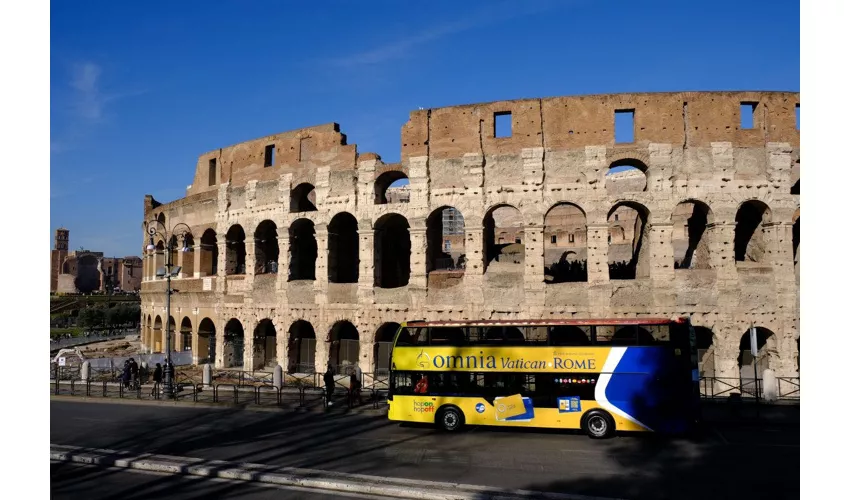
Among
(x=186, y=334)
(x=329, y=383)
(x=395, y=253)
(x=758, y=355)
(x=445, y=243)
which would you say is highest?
(x=445, y=243)

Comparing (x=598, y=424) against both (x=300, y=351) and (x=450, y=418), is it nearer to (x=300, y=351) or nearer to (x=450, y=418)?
(x=450, y=418)

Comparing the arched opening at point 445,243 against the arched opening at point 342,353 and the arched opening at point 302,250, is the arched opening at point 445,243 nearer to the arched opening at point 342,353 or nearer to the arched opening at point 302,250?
the arched opening at point 342,353

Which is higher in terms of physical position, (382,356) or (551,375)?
(551,375)

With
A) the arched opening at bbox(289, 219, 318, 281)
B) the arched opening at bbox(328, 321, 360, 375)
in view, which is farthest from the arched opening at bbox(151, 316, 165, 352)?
the arched opening at bbox(328, 321, 360, 375)

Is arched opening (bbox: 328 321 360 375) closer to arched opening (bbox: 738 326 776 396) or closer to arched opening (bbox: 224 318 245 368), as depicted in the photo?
arched opening (bbox: 224 318 245 368)

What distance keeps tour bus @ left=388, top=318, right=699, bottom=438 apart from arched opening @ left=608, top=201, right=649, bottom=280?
932 cm

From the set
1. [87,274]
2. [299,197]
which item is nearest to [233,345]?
[299,197]

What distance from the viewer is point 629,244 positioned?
42.8 metres

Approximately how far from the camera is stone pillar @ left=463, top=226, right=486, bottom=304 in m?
23.3

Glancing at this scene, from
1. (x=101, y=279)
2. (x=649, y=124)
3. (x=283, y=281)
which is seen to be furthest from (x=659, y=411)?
(x=101, y=279)

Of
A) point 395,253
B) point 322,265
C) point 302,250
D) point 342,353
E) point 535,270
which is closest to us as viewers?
point 535,270

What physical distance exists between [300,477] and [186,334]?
982 inches

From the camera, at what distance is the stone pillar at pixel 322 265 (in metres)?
26.1

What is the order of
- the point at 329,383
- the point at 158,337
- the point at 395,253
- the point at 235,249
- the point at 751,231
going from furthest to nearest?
the point at 158,337, the point at 235,249, the point at 395,253, the point at 751,231, the point at 329,383
